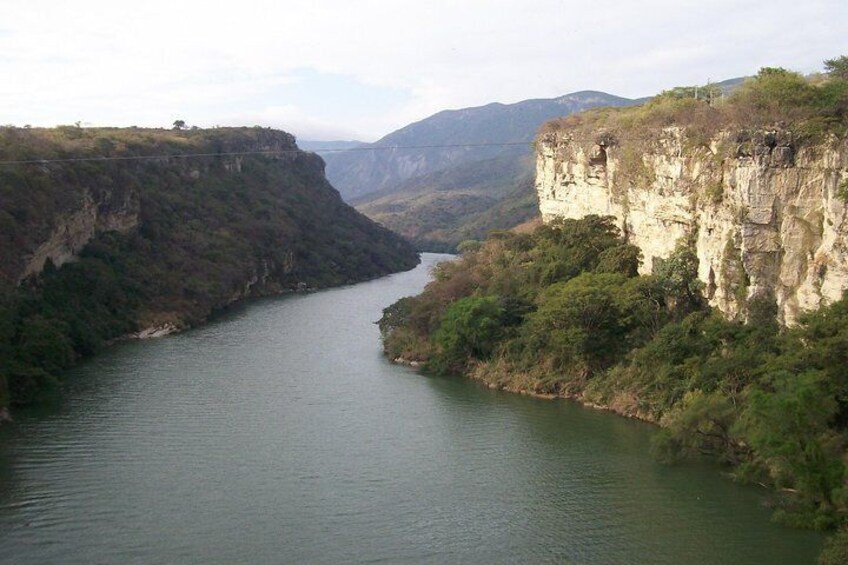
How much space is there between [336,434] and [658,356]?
970 centimetres

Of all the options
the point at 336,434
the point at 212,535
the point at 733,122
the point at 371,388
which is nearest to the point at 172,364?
the point at 371,388

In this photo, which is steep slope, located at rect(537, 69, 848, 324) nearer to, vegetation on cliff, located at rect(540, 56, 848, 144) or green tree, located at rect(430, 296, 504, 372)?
vegetation on cliff, located at rect(540, 56, 848, 144)

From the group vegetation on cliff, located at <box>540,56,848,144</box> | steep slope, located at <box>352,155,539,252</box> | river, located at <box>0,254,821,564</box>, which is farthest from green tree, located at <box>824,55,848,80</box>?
steep slope, located at <box>352,155,539,252</box>

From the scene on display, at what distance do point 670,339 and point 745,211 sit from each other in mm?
4249

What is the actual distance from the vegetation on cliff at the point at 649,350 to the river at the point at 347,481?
40.6 inches

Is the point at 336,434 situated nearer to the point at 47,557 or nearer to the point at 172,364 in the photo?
the point at 47,557

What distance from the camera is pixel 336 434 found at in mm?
26141

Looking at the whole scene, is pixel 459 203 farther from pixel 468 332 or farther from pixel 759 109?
pixel 759 109

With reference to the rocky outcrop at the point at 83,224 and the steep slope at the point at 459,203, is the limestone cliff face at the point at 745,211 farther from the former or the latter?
the steep slope at the point at 459,203

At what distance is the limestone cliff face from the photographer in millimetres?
24125

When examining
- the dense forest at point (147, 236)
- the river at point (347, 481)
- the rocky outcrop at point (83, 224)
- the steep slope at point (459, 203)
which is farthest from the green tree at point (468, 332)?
the steep slope at point (459, 203)

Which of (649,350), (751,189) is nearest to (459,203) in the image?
(649,350)

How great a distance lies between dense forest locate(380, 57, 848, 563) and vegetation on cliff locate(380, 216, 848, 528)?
43 mm

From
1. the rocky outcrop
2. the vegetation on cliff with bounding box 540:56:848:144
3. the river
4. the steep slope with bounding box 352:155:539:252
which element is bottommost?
the river
